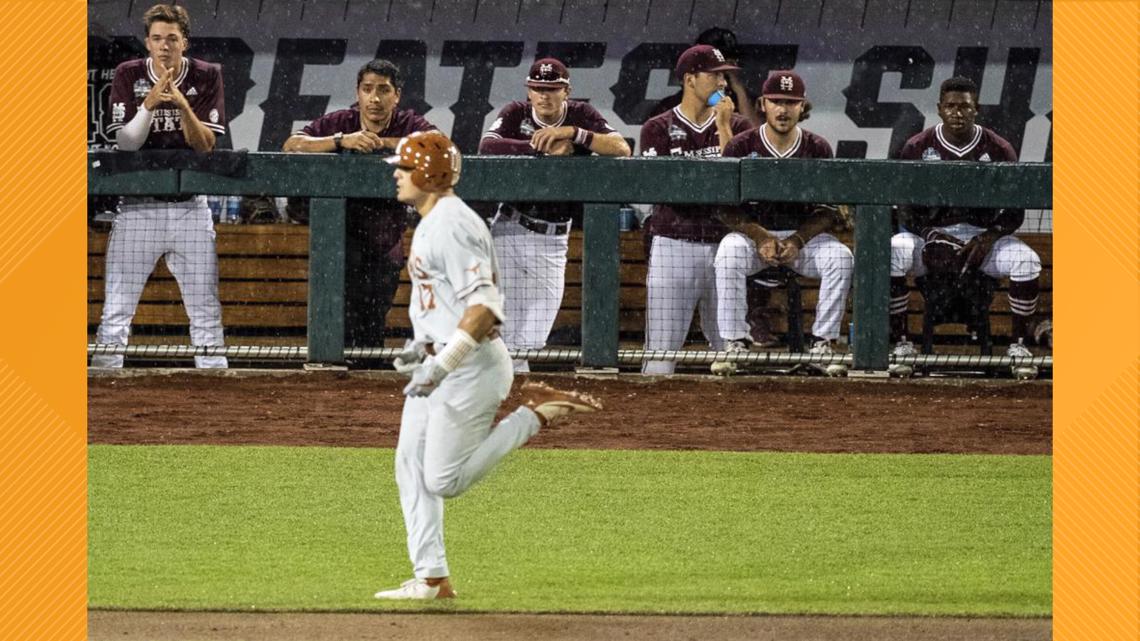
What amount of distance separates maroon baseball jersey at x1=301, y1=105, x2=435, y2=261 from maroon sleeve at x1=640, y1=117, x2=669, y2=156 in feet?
4.12

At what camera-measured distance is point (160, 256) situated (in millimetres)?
10656

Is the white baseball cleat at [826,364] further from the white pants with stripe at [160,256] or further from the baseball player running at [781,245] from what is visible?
the white pants with stripe at [160,256]

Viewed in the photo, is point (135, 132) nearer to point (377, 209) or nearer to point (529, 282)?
point (377, 209)

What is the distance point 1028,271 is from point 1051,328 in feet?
1.74

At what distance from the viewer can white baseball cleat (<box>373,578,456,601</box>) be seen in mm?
5449

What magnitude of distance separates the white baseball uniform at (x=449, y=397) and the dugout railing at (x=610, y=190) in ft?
16.8

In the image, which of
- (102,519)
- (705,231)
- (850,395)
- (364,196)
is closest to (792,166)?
(705,231)

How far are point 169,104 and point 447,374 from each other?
5771mm

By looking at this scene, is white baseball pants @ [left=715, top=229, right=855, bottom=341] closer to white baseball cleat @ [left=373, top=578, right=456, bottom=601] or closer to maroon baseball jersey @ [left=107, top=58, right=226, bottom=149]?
maroon baseball jersey @ [left=107, top=58, right=226, bottom=149]

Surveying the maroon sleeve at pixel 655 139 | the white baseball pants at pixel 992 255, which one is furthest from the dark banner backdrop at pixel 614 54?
the white baseball pants at pixel 992 255

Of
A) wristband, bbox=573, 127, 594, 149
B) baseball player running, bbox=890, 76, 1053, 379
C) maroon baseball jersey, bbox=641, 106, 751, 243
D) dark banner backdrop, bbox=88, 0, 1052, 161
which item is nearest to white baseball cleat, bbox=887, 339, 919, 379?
baseball player running, bbox=890, 76, 1053, 379

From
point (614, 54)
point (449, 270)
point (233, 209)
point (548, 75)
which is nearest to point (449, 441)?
point (449, 270)

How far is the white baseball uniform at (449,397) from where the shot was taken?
17.4ft

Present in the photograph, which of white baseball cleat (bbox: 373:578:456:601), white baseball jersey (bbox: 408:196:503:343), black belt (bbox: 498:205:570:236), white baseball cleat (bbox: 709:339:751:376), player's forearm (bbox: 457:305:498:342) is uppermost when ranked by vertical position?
black belt (bbox: 498:205:570:236)
